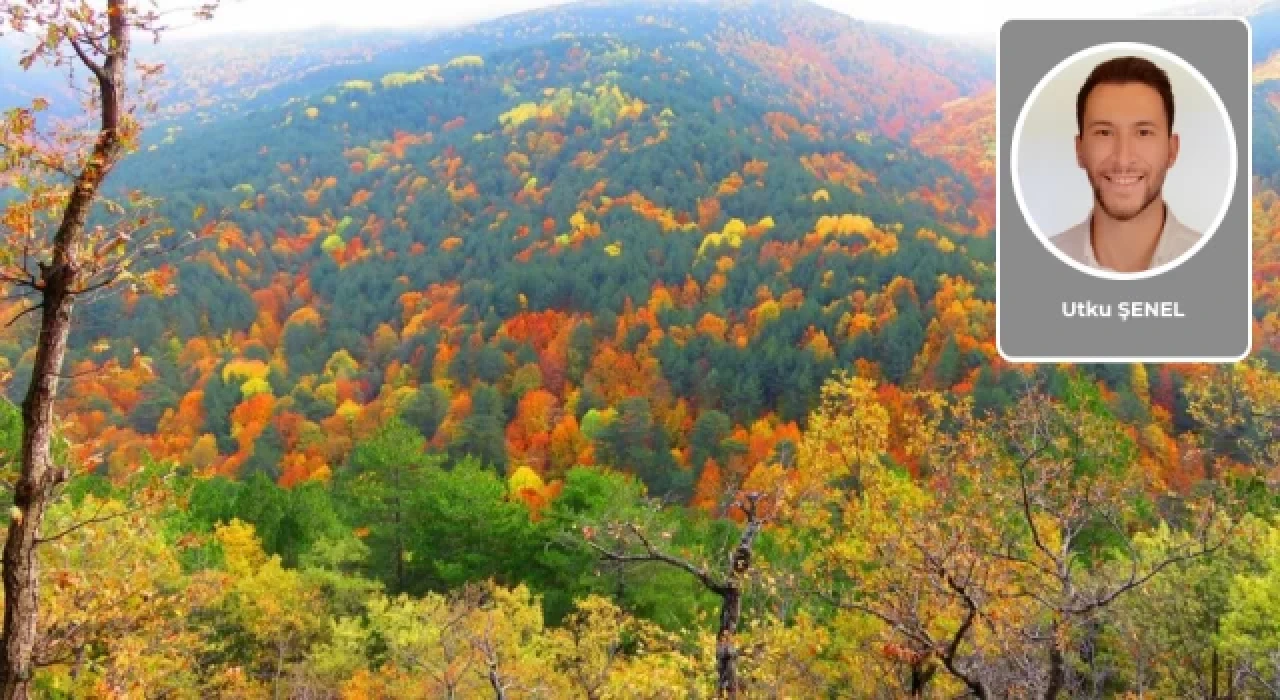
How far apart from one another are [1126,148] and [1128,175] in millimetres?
94

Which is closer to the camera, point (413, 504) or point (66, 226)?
point (66, 226)

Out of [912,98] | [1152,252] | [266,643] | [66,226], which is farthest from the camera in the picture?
[912,98]

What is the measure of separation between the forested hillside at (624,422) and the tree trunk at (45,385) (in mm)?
185

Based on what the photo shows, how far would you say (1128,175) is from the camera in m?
2.82

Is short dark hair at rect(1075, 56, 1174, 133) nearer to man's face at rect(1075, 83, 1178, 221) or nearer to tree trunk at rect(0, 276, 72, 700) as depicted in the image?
man's face at rect(1075, 83, 1178, 221)

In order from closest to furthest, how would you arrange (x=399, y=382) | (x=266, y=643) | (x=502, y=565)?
(x=266, y=643), (x=502, y=565), (x=399, y=382)

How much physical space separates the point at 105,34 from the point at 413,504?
20.5m

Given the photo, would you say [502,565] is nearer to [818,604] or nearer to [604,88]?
[818,604]

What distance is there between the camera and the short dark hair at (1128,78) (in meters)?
2.88

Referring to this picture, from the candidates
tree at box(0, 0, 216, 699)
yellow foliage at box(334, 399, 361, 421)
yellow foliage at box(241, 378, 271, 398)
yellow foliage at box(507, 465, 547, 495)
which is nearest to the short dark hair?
tree at box(0, 0, 216, 699)

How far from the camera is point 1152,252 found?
2.83 meters

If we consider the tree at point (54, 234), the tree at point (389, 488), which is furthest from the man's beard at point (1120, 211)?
the tree at point (389, 488)

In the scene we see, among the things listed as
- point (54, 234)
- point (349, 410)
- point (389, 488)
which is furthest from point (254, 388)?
point (54, 234)

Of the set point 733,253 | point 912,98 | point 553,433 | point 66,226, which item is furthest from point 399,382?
point 912,98
